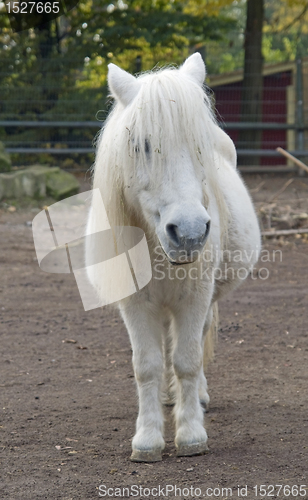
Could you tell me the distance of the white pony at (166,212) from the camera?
213 centimetres

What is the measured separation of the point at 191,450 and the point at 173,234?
3.77 ft

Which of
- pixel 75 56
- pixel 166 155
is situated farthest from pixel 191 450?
pixel 75 56

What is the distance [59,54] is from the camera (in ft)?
38.7

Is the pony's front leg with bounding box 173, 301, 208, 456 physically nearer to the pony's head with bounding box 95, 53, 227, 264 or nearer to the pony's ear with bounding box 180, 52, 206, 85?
the pony's head with bounding box 95, 53, 227, 264

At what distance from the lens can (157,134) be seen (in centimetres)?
214

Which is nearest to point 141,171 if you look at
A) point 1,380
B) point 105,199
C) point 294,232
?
point 105,199

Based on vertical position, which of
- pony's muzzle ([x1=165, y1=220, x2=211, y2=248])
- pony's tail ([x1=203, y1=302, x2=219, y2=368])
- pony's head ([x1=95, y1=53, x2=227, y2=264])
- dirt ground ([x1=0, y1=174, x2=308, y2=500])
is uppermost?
pony's head ([x1=95, y1=53, x2=227, y2=264])

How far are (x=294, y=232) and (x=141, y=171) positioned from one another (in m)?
5.83

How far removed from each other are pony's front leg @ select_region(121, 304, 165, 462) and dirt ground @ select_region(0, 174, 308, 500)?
0.09 m

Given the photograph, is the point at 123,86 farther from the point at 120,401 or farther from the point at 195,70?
the point at 120,401

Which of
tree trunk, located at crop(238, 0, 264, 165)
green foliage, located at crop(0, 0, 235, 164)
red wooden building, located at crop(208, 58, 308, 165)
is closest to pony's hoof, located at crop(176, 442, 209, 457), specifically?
green foliage, located at crop(0, 0, 235, 164)

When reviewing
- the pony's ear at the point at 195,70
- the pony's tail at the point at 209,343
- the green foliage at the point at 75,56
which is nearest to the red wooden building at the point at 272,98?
the green foliage at the point at 75,56

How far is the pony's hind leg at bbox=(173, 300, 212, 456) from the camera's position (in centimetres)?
260

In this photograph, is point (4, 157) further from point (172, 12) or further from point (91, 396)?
point (91, 396)
